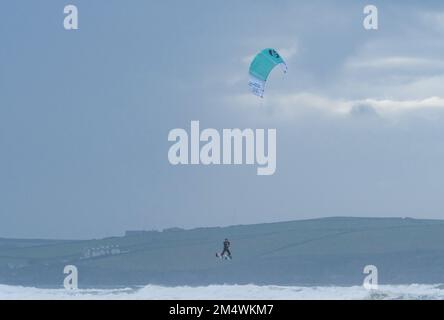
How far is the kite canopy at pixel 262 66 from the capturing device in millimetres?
14242

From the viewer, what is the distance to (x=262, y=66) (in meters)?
14.3

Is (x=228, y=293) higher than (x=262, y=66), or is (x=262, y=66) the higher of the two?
(x=262, y=66)

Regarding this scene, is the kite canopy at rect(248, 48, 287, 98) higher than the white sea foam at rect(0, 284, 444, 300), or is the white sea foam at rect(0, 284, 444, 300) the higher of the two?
the kite canopy at rect(248, 48, 287, 98)

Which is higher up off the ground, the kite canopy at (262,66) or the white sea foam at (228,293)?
the kite canopy at (262,66)

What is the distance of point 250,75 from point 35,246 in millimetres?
5946

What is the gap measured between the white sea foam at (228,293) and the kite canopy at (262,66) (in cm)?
Result: 429

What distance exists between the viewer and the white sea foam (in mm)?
16812

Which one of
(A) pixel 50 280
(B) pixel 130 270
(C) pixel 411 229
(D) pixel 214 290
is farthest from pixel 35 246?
(C) pixel 411 229

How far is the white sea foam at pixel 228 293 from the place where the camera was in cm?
1681

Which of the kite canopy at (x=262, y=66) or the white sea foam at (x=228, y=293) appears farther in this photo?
the white sea foam at (x=228, y=293)

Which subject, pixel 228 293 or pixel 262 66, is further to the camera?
pixel 228 293

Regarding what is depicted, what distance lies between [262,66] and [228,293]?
5.01 m

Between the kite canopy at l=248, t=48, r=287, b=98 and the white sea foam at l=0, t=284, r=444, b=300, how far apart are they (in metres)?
4.29
